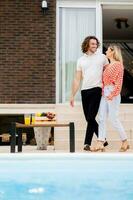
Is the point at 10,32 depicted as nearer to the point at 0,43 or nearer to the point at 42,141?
the point at 0,43

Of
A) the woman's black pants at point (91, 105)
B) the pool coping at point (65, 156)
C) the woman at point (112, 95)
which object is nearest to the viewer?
the pool coping at point (65, 156)

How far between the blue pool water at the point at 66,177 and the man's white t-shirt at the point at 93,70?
6.77 feet

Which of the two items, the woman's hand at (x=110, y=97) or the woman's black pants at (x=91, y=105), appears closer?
the woman's hand at (x=110, y=97)

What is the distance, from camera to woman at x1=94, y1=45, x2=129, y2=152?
7434 mm

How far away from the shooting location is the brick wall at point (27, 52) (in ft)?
34.5

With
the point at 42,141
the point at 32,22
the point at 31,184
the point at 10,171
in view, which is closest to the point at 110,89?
the point at 42,141

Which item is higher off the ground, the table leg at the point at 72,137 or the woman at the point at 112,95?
the woman at the point at 112,95

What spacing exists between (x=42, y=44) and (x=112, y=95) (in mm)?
3601

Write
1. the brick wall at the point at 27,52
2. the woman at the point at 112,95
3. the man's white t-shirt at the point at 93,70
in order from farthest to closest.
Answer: the brick wall at the point at 27,52, the man's white t-shirt at the point at 93,70, the woman at the point at 112,95

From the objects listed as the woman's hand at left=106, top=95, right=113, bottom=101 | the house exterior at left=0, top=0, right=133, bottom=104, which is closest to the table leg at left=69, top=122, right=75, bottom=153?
the woman's hand at left=106, top=95, right=113, bottom=101

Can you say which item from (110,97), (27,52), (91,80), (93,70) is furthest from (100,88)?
(27,52)

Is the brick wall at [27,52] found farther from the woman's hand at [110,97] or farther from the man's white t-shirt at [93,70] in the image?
the woman's hand at [110,97]

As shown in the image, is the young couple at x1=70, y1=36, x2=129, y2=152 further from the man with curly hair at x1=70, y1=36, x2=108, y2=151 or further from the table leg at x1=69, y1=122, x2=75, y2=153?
the table leg at x1=69, y1=122, x2=75, y2=153

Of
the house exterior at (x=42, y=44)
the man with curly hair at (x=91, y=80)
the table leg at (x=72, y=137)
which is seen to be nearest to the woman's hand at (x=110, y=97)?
the man with curly hair at (x=91, y=80)
